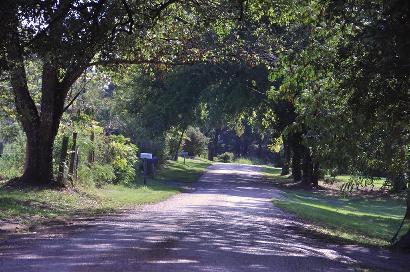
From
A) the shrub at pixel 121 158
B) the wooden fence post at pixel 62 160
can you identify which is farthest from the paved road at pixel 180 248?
the shrub at pixel 121 158

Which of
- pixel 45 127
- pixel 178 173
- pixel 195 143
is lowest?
pixel 178 173

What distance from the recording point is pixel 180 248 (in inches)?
427

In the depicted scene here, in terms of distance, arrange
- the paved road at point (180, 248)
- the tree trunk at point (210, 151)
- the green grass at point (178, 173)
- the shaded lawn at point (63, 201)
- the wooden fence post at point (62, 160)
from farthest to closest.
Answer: the tree trunk at point (210, 151) < the green grass at point (178, 173) < the wooden fence post at point (62, 160) < the shaded lawn at point (63, 201) < the paved road at point (180, 248)

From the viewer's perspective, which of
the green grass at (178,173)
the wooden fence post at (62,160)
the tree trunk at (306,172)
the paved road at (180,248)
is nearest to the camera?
the paved road at (180,248)

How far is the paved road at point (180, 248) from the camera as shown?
9.07 metres

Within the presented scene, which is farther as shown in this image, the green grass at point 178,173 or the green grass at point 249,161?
the green grass at point 249,161

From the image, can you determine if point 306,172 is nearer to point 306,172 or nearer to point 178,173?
point 306,172

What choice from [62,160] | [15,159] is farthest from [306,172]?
[62,160]

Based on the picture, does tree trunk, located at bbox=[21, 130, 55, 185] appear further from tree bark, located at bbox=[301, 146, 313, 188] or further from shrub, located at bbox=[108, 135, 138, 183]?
tree bark, located at bbox=[301, 146, 313, 188]

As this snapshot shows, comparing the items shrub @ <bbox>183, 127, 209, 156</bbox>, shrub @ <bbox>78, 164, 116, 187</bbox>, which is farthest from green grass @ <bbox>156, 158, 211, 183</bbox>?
shrub @ <bbox>183, 127, 209, 156</bbox>

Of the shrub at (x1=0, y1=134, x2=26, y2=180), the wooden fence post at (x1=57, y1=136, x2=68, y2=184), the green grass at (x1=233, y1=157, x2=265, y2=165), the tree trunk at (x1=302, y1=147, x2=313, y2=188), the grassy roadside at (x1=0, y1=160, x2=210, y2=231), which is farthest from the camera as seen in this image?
the green grass at (x1=233, y1=157, x2=265, y2=165)

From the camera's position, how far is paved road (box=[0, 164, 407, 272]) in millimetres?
9070

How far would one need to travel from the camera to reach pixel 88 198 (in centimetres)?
2155

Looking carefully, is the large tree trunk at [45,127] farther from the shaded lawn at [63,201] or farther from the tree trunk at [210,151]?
the tree trunk at [210,151]
